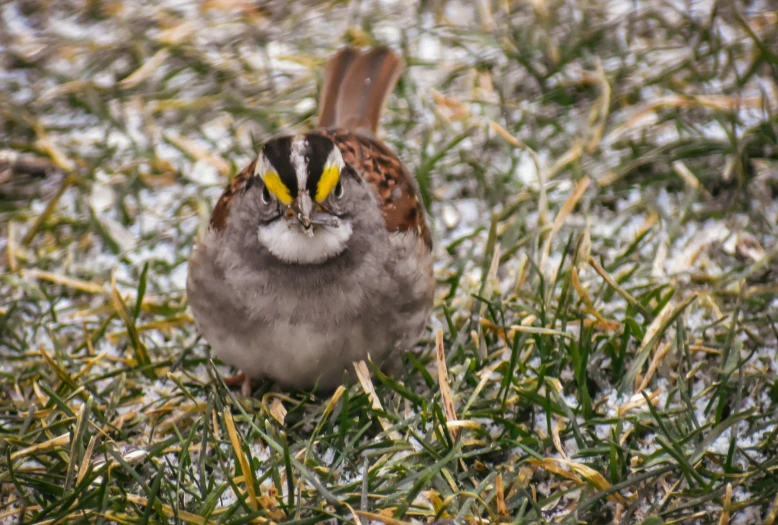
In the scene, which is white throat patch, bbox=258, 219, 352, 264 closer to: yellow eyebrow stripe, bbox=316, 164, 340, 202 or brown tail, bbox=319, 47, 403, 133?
yellow eyebrow stripe, bbox=316, 164, 340, 202

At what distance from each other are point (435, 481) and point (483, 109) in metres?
2.38

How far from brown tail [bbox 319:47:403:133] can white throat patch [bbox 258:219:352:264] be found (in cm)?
127

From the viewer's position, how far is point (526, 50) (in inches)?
195

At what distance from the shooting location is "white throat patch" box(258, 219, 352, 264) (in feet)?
10.2

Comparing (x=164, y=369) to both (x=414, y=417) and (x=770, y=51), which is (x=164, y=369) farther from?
(x=770, y=51)

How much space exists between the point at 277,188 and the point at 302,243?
196mm

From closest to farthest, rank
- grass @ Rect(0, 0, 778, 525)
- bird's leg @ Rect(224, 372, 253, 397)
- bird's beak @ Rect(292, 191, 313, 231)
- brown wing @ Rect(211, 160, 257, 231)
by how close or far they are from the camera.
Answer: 1. grass @ Rect(0, 0, 778, 525)
2. bird's beak @ Rect(292, 191, 313, 231)
3. brown wing @ Rect(211, 160, 257, 231)
4. bird's leg @ Rect(224, 372, 253, 397)

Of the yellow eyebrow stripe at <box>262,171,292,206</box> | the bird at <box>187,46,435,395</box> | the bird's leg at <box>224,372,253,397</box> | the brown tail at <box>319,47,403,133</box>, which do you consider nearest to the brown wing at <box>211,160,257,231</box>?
the bird at <box>187,46,435,395</box>

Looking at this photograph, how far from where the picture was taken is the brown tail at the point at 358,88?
439 centimetres

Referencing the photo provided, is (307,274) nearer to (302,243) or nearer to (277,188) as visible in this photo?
(302,243)

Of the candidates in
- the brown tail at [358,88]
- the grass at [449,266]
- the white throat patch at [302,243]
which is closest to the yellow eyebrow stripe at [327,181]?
the white throat patch at [302,243]

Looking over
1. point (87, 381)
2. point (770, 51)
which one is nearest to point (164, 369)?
point (87, 381)

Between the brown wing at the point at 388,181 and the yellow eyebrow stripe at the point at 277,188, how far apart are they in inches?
16.0

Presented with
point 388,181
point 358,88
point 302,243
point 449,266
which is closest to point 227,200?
point 302,243
